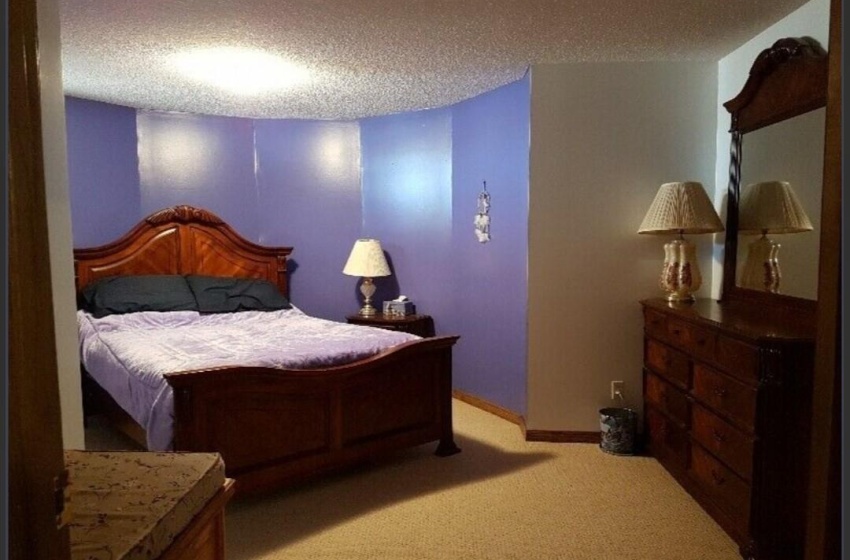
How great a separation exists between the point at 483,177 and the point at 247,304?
1.99 m

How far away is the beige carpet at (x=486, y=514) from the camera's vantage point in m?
2.20

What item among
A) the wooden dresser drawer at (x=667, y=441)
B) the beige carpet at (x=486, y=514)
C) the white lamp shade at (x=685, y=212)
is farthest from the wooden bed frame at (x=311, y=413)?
the white lamp shade at (x=685, y=212)

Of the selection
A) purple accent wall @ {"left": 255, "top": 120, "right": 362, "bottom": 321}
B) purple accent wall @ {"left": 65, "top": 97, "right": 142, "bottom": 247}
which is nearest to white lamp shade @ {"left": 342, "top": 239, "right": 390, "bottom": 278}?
purple accent wall @ {"left": 255, "top": 120, "right": 362, "bottom": 321}

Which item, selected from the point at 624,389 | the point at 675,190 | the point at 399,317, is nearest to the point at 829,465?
the point at 675,190

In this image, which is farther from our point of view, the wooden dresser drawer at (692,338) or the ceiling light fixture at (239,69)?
the ceiling light fixture at (239,69)

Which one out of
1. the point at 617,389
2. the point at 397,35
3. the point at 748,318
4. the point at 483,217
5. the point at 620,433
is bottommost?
the point at 620,433

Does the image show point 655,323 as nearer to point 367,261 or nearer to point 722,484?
point 722,484

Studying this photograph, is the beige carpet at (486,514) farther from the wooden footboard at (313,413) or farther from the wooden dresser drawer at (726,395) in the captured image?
the wooden dresser drawer at (726,395)

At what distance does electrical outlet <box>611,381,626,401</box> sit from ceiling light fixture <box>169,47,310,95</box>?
2665mm

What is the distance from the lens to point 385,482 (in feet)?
9.28

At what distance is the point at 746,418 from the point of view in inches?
82.7

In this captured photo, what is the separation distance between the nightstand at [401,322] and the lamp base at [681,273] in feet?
6.46

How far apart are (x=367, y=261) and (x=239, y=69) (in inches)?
68.1

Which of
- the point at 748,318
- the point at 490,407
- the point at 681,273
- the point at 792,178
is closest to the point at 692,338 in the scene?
the point at 748,318
